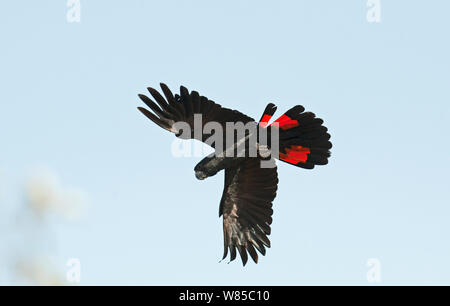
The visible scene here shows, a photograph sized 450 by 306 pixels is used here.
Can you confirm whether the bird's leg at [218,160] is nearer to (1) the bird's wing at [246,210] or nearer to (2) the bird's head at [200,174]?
(2) the bird's head at [200,174]

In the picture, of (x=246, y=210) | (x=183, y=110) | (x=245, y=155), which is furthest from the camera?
(x=246, y=210)

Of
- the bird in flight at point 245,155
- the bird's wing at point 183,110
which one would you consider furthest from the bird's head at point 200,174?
the bird's wing at point 183,110

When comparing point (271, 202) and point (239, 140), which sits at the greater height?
point (239, 140)

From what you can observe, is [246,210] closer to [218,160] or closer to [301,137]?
[218,160]

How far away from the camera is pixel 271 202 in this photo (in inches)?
827

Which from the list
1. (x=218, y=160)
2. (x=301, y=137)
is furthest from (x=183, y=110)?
(x=301, y=137)

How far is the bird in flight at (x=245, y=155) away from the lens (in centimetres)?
1922

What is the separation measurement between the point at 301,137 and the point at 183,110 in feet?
9.19

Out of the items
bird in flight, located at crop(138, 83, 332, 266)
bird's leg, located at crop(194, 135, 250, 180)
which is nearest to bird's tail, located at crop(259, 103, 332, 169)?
bird in flight, located at crop(138, 83, 332, 266)

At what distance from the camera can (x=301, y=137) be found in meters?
19.8

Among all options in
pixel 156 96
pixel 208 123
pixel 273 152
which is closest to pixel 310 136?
pixel 273 152
